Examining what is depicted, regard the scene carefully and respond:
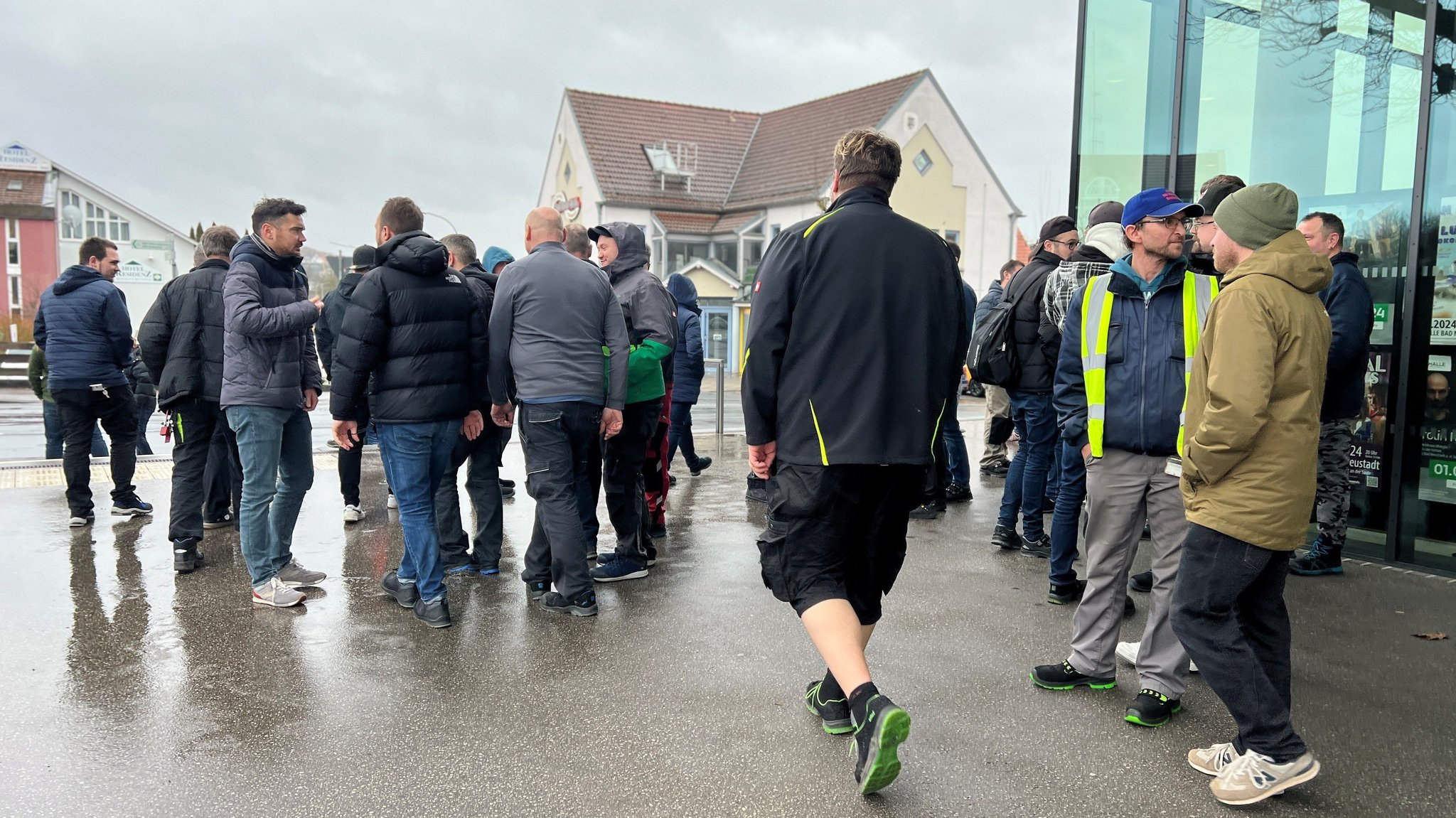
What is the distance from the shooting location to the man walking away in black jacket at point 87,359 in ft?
23.2

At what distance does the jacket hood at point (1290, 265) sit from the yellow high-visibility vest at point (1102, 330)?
0.61 meters

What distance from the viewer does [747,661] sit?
4438mm

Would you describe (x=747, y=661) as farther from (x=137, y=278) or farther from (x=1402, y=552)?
(x=137, y=278)

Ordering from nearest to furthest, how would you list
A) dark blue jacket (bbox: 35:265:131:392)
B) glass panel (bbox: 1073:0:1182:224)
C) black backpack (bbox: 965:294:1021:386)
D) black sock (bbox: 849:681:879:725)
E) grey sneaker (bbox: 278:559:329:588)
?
black sock (bbox: 849:681:879:725)
grey sneaker (bbox: 278:559:329:588)
black backpack (bbox: 965:294:1021:386)
dark blue jacket (bbox: 35:265:131:392)
glass panel (bbox: 1073:0:1182:224)

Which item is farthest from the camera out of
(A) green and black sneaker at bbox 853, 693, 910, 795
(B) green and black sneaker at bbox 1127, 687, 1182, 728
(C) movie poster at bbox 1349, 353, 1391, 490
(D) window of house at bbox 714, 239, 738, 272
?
(D) window of house at bbox 714, 239, 738, 272

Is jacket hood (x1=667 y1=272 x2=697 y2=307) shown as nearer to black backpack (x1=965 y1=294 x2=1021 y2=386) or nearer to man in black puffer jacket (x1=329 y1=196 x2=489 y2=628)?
black backpack (x1=965 y1=294 x2=1021 y2=386)

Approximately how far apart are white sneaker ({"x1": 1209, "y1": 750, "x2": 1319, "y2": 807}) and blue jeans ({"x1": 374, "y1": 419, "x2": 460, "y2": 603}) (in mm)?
3463

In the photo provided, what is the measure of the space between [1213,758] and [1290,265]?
1.61 m

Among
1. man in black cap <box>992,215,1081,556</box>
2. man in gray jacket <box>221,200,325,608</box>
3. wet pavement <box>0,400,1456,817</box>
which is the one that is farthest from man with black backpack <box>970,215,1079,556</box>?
man in gray jacket <box>221,200,325,608</box>

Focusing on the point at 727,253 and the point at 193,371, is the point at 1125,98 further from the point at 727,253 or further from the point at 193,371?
the point at 727,253

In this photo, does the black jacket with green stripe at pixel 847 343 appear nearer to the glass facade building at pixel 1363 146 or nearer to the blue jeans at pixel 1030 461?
the blue jeans at pixel 1030 461

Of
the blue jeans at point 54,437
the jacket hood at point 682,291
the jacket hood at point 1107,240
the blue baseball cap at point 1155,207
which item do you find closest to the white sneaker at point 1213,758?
the blue baseball cap at point 1155,207

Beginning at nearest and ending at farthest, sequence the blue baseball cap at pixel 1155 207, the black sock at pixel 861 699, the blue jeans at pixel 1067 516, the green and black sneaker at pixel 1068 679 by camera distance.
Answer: the black sock at pixel 861 699, the blue baseball cap at pixel 1155 207, the green and black sneaker at pixel 1068 679, the blue jeans at pixel 1067 516

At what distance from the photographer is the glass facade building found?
6238mm
